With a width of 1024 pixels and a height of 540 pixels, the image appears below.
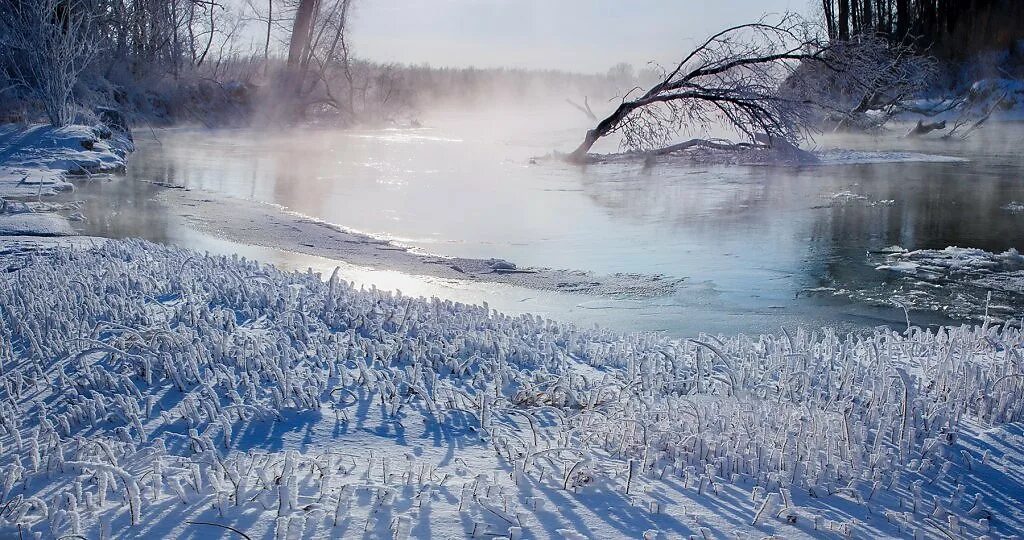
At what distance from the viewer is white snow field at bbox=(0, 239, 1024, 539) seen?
3.27 meters

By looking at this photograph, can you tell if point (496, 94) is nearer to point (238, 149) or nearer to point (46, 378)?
point (238, 149)

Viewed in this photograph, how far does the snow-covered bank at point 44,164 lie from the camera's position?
37.1 ft

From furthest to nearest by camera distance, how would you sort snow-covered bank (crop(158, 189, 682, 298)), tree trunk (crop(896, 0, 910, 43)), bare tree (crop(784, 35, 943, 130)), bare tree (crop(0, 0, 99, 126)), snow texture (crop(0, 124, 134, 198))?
tree trunk (crop(896, 0, 910, 43))
bare tree (crop(0, 0, 99, 126))
snow texture (crop(0, 124, 134, 198))
bare tree (crop(784, 35, 943, 130))
snow-covered bank (crop(158, 189, 682, 298))

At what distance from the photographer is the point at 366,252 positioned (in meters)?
11.5

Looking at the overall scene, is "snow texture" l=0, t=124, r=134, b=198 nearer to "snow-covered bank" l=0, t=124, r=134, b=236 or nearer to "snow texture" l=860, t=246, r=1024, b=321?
"snow-covered bank" l=0, t=124, r=134, b=236

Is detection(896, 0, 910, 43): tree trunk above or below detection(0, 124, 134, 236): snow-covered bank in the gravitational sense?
above

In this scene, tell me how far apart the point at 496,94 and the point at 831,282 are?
8114 cm

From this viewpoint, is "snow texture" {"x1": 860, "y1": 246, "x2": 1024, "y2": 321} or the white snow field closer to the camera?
the white snow field

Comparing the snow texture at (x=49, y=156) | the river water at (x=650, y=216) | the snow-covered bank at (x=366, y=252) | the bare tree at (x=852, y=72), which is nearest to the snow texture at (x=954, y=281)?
the river water at (x=650, y=216)

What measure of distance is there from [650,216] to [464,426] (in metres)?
10.6

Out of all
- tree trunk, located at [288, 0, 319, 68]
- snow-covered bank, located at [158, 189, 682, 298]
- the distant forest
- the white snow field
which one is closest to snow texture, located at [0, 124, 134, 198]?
snow-covered bank, located at [158, 189, 682, 298]

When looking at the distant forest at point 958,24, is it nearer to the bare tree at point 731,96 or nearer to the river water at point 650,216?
the river water at point 650,216

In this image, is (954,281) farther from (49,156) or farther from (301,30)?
(301,30)

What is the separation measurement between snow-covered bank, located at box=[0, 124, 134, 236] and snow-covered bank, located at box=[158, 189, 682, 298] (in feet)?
7.22
